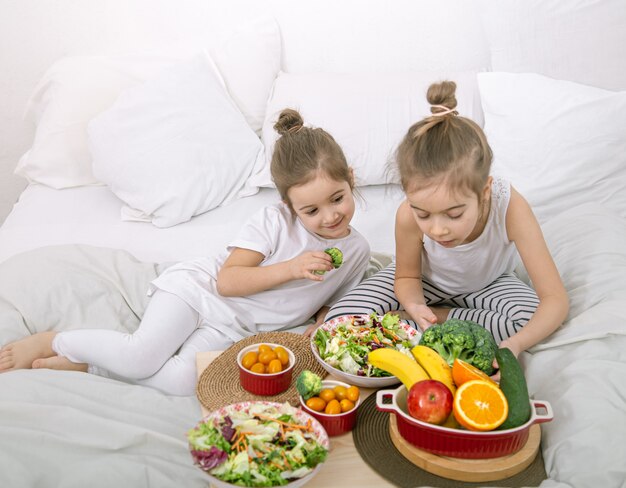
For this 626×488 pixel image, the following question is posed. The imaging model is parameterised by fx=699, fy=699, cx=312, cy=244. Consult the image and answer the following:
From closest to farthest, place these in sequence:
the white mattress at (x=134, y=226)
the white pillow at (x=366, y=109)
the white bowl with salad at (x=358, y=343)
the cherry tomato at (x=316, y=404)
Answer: the cherry tomato at (x=316, y=404)
the white bowl with salad at (x=358, y=343)
the white mattress at (x=134, y=226)
the white pillow at (x=366, y=109)

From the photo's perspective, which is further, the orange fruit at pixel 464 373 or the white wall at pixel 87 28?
the white wall at pixel 87 28

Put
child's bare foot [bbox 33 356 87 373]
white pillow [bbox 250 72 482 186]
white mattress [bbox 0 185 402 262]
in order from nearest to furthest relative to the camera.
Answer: child's bare foot [bbox 33 356 87 373] < white mattress [bbox 0 185 402 262] < white pillow [bbox 250 72 482 186]

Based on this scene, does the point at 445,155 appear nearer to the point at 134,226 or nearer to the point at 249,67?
the point at 134,226

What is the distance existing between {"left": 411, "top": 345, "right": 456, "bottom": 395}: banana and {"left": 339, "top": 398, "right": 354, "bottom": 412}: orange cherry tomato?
0.14m

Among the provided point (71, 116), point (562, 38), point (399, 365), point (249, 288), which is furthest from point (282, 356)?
point (562, 38)

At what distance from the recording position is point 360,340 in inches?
53.8

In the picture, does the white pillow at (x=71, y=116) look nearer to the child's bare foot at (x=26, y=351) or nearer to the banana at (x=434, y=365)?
the child's bare foot at (x=26, y=351)

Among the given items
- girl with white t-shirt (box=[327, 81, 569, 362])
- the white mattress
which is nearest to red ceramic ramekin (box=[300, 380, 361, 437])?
girl with white t-shirt (box=[327, 81, 569, 362])

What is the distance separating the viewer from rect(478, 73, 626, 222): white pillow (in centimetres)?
216

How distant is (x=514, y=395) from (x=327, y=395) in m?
0.32

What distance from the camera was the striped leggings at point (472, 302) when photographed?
1603 millimetres

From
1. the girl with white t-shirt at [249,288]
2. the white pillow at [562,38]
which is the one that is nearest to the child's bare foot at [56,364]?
the girl with white t-shirt at [249,288]

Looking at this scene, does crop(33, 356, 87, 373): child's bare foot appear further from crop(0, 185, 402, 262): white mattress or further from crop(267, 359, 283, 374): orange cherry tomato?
crop(267, 359, 283, 374): orange cherry tomato

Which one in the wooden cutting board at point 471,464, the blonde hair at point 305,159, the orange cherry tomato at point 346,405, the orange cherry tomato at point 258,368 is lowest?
the orange cherry tomato at point 258,368
